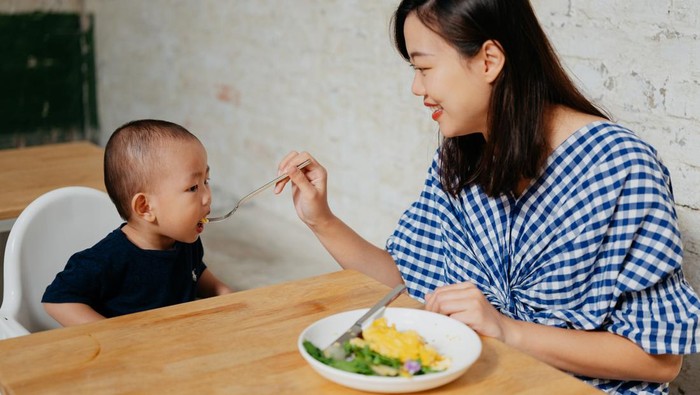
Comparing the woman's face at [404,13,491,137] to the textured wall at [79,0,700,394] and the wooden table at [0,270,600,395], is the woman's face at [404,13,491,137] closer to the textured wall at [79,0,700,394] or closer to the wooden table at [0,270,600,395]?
the wooden table at [0,270,600,395]

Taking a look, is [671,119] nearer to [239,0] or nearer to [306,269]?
[306,269]

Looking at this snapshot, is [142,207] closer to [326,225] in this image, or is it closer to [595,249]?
[326,225]

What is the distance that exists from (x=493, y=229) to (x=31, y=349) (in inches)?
33.7

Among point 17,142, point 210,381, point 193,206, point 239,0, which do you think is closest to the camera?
point 210,381

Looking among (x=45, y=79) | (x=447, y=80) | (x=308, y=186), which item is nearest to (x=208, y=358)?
(x=308, y=186)

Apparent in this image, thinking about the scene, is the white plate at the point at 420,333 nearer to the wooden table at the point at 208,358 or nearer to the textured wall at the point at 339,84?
the wooden table at the point at 208,358

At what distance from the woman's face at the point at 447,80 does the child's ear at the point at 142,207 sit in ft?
2.08

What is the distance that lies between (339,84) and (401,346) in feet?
8.96

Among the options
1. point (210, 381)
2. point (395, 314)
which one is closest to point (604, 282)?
point (395, 314)

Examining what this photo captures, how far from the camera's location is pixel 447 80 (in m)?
1.56

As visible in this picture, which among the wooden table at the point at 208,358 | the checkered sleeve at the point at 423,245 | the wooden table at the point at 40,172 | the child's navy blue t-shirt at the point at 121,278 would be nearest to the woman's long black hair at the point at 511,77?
the checkered sleeve at the point at 423,245

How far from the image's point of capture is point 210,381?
119cm

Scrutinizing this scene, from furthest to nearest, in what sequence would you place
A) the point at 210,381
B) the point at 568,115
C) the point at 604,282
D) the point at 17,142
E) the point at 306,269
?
the point at 17,142 → the point at 306,269 → the point at 568,115 → the point at 604,282 → the point at 210,381

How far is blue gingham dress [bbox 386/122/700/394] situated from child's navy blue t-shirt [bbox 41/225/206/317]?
625 millimetres
